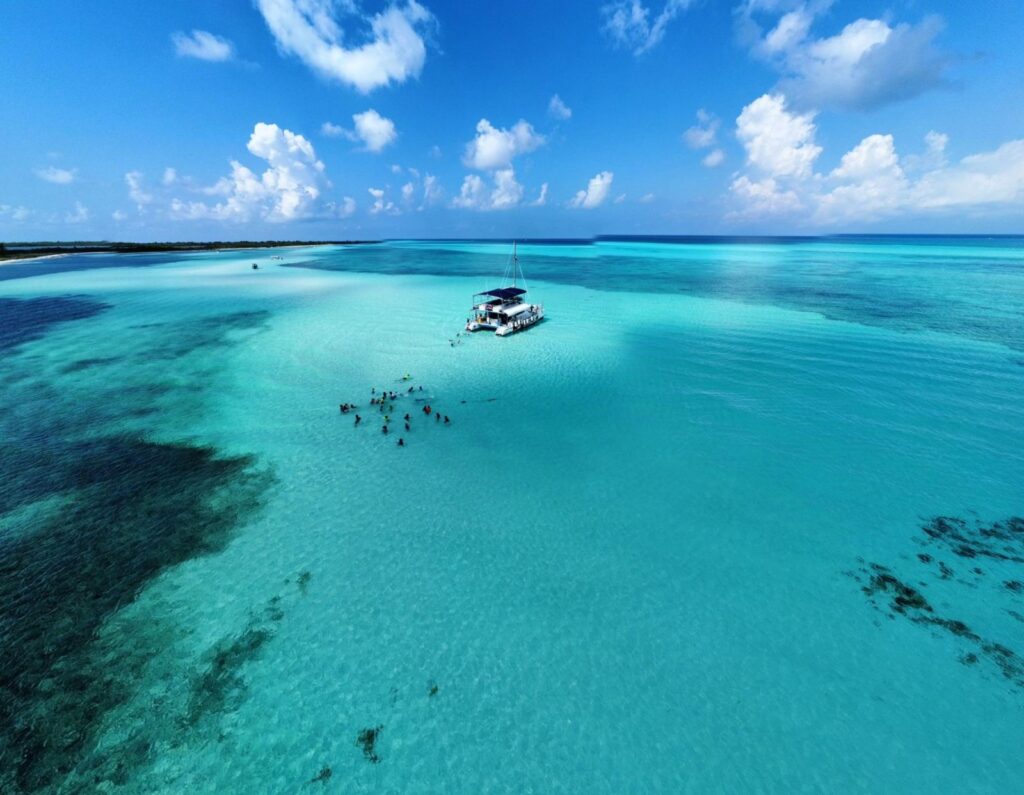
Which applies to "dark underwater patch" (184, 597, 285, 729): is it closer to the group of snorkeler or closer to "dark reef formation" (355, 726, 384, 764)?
"dark reef formation" (355, 726, 384, 764)

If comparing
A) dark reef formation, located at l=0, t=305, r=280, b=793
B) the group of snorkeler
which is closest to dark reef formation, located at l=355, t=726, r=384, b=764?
dark reef formation, located at l=0, t=305, r=280, b=793

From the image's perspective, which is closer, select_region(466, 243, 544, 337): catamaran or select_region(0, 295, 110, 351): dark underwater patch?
select_region(0, 295, 110, 351): dark underwater patch

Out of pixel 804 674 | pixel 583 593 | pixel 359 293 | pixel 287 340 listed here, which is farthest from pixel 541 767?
pixel 359 293

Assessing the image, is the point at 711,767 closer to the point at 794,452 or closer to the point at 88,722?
the point at 88,722

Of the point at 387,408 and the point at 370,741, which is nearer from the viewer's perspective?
the point at 370,741

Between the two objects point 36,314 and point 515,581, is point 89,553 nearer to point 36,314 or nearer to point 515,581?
point 515,581

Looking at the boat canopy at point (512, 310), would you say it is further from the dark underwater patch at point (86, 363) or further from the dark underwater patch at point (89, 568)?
the dark underwater patch at point (86, 363)

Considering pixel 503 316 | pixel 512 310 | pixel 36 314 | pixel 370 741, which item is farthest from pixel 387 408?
pixel 36 314

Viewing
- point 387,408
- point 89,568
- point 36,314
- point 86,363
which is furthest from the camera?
point 36,314
